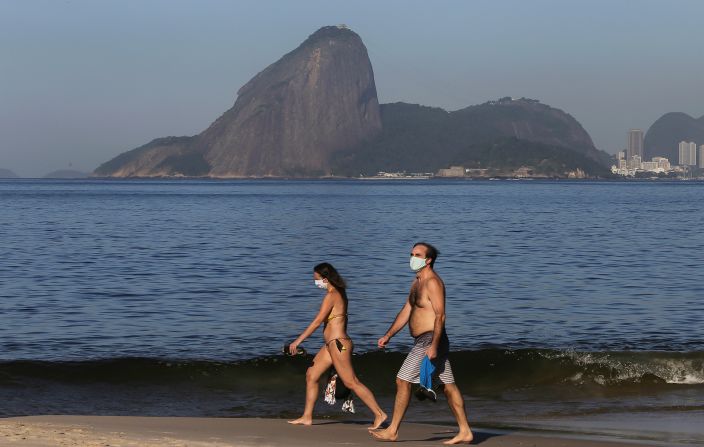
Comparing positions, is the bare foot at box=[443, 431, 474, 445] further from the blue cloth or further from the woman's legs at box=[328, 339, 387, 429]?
the woman's legs at box=[328, 339, 387, 429]

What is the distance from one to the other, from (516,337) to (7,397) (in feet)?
33.7

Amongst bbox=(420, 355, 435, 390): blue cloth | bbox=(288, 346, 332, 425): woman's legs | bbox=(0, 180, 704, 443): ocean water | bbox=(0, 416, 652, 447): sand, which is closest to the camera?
bbox=(0, 416, 652, 447): sand

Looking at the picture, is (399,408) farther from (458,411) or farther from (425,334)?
(425,334)

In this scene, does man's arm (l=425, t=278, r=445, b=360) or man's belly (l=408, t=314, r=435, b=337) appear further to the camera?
man's belly (l=408, t=314, r=435, b=337)

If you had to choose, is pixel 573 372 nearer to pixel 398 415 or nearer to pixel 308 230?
pixel 398 415

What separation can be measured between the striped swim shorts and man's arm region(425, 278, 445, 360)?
108 millimetres

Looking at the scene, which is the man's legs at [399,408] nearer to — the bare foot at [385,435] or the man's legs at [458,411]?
the bare foot at [385,435]

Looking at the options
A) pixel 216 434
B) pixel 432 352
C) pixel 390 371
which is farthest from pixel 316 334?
pixel 432 352

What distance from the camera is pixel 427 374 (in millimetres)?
10977

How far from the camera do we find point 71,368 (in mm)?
18094

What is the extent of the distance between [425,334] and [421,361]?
0.91 feet

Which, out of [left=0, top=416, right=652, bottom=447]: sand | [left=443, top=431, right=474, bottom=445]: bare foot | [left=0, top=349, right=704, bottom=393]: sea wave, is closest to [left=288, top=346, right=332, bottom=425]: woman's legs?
[left=0, top=416, right=652, bottom=447]: sand

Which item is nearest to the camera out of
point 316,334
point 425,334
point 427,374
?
point 427,374

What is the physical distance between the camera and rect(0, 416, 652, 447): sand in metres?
10.5
